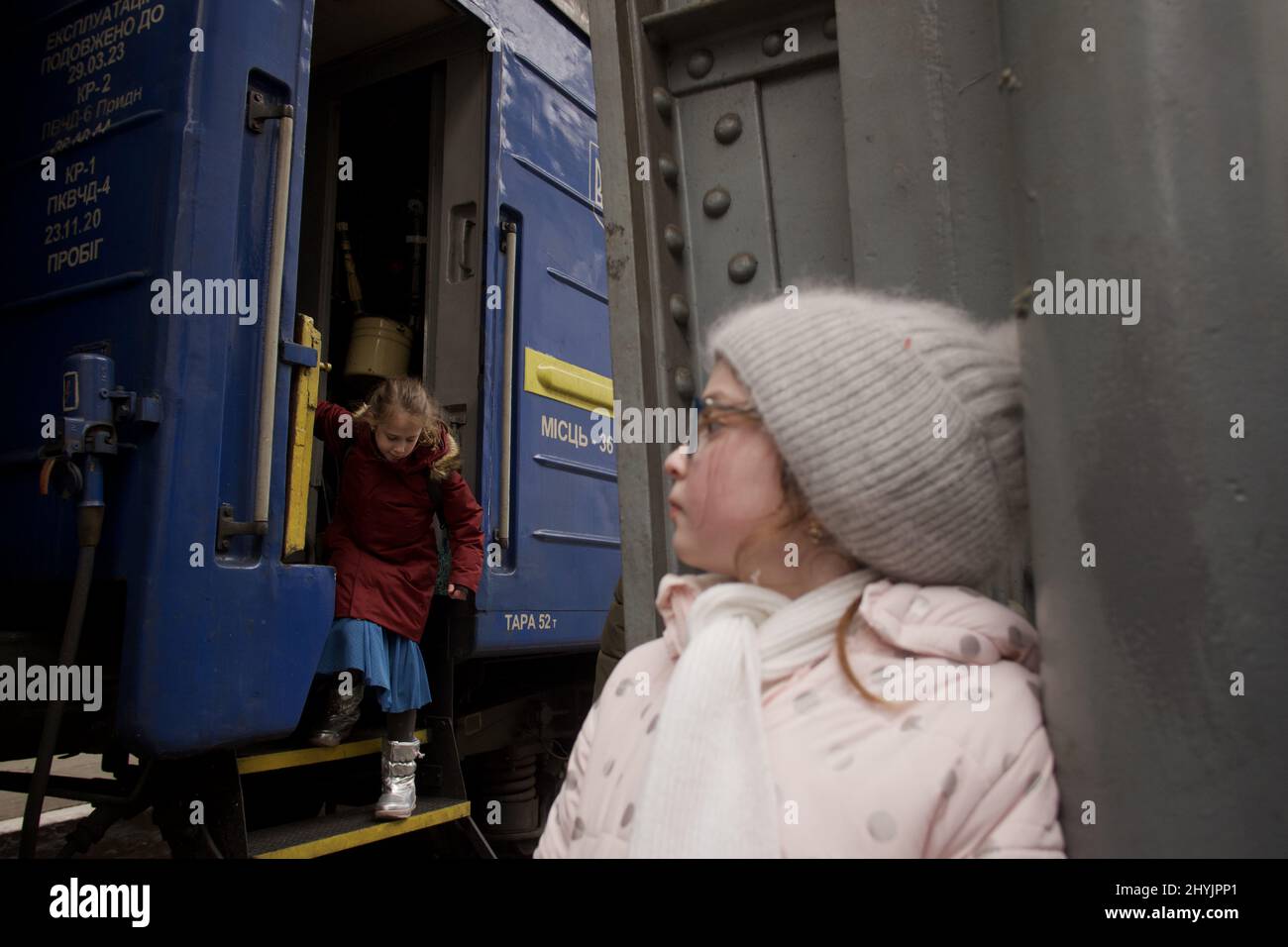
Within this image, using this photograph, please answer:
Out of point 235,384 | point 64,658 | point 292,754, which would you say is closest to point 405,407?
point 235,384

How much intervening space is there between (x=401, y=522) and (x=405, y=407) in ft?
1.22

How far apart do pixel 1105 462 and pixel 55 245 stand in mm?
2782

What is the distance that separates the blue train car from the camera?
7.20 feet

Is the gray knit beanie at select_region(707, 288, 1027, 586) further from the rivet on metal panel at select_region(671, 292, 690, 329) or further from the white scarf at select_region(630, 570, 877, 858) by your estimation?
the rivet on metal panel at select_region(671, 292, 690, 329)

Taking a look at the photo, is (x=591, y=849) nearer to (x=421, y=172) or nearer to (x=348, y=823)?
(x=348, y=823)

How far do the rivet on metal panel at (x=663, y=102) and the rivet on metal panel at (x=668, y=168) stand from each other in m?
0.06

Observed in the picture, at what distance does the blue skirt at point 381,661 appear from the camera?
2766 mm

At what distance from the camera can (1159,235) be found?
681 millimetres

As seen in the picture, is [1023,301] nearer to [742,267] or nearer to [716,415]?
[716,415]

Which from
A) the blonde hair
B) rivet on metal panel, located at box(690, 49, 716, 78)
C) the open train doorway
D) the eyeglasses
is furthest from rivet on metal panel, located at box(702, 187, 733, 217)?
the open train doorway

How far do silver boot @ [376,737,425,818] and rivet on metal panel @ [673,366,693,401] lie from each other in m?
2.01

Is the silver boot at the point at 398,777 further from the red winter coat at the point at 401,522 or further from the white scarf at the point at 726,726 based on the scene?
the white scarf at the point at 726,726

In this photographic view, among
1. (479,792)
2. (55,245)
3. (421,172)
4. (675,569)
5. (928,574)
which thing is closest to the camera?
(928,574)
